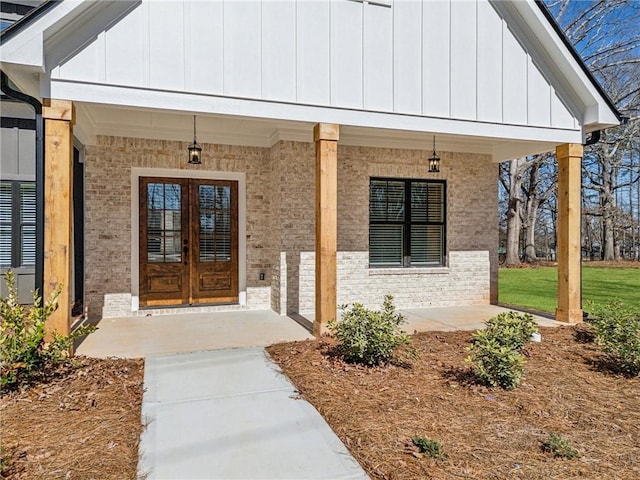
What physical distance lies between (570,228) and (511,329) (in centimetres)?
325

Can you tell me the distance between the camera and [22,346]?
4.14 metres

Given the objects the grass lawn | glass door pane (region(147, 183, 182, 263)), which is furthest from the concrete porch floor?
the grass lawn

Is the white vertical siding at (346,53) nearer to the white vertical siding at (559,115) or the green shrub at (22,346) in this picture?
the white vertical siding at (559,115)

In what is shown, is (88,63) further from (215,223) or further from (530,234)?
(530,234)

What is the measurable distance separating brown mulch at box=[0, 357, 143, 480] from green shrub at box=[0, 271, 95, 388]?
0.16 metres

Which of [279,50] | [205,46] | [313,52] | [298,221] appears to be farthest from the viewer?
[298,221]

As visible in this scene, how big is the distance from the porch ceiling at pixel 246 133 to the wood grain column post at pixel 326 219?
0.29 meters

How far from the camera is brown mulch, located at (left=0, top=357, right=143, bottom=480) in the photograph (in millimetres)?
2887

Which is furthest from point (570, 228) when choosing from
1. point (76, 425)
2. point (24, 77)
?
point (24, 77)

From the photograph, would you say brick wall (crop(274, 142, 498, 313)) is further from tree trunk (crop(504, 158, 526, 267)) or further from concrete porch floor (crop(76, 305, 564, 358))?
tree trunk (crop(504, 158, 526, 267))

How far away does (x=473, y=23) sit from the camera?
6621 mm

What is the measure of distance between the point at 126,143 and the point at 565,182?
7363mm

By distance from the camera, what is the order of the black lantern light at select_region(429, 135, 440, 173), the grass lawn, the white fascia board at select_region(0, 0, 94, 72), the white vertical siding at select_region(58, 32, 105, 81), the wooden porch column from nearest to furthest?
the white fascia board at select_region(0, 0, 94, 72)
the white vertical siding at select_region(58, 32, 105, 81)
the wooden porch column
the black lantern light at select_region(429, 135, 440, 173)
the grass lawn

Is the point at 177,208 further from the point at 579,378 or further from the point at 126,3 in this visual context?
the point at 579,378
